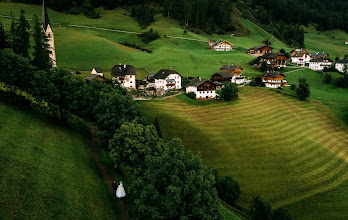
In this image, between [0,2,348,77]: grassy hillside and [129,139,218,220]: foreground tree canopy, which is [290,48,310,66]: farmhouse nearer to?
[0,2,348,77]: grassy hillside

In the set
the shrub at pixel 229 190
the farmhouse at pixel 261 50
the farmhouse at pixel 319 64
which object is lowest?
the shrub at pixel 229 190

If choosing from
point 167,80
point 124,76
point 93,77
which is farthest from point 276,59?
point 93,77

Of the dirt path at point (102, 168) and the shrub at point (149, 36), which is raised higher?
the shrub at point (149, 36)

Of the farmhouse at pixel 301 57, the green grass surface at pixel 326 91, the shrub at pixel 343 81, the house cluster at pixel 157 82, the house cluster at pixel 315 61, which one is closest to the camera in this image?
the house cluster at pixel 157 82

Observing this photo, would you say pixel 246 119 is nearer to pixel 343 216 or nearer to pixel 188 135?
pixel 188 135

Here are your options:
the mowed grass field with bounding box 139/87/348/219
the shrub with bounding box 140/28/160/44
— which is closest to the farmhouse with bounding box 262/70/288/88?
the mowed grass field with bounding box 139/87/348/219

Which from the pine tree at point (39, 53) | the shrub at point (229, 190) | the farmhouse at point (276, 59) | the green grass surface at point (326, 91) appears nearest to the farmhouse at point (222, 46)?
the farmhouse at point (276, 59)

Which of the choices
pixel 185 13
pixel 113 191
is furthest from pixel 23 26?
pixel 185 13

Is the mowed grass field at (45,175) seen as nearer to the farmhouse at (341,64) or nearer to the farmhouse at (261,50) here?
the farmhouse at (261,50)
